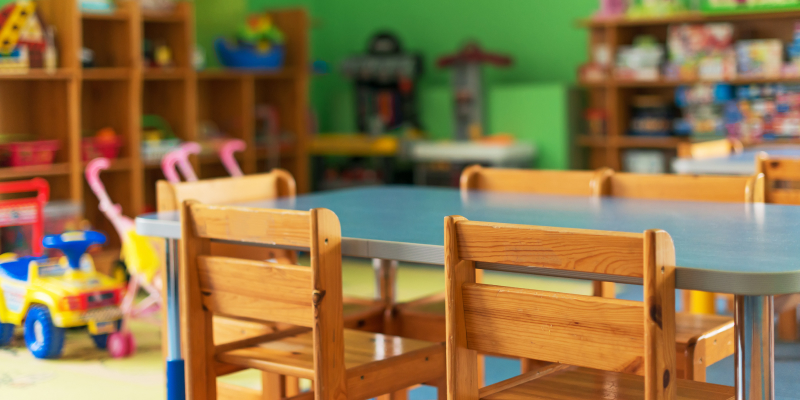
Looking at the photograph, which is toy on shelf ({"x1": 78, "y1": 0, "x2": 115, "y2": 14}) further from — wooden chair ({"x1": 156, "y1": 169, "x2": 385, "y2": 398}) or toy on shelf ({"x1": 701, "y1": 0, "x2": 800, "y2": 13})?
toy on shelf ({"x1": 701, "y1": 0, "x2": 800, "y2": 13})

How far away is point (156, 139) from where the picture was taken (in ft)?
16.3

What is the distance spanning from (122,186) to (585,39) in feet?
9.95

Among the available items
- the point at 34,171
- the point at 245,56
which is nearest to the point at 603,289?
the point at 34,171

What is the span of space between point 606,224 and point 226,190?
113cm

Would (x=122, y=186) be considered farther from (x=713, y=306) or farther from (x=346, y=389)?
(x=346, y=389)

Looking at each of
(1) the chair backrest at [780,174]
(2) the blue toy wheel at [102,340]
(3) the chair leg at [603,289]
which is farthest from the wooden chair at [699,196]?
(2) the blue toy wheel at [102,340]

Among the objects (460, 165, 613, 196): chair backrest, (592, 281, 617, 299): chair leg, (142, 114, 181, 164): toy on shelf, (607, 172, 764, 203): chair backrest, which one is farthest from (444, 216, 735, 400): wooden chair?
(142, 114, 181, 164): toy on shelf

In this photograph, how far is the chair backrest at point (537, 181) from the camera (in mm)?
2537

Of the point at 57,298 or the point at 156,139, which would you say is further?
the point at 156,139

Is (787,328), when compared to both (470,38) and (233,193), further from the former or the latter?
(470,38)

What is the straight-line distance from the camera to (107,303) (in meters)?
3.53

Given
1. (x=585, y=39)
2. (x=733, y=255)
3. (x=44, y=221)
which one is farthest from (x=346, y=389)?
(x=585, y=39)

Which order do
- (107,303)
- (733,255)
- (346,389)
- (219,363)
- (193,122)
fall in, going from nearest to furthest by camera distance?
1. (733,255)
2. (346,389)
3. (219,363)
4. (107,303)
5. (193,122)

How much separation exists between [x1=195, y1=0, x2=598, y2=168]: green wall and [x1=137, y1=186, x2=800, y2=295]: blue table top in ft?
10.4
